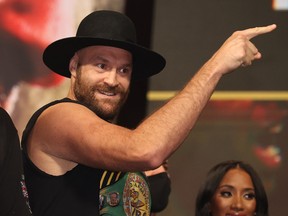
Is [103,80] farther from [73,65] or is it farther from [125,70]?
[73,65]

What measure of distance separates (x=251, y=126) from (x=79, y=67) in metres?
2.38

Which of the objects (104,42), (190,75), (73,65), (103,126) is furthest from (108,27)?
(190,75)

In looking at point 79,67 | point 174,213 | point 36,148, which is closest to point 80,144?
point 36,148

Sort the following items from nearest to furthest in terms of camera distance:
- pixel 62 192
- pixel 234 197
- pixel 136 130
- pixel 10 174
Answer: pixel 10 174
pixel 136 130
pixel 62 192
pixel 234 197

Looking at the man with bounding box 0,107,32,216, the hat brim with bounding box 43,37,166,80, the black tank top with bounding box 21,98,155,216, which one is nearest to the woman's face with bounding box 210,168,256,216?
the hat brim with bounding box 43,37,166,80

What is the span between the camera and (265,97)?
4488mm

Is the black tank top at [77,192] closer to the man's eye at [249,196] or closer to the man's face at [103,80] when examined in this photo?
the man's face at [103,80]

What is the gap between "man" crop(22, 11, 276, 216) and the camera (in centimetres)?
183

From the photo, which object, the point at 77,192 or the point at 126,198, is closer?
the point at 77,192

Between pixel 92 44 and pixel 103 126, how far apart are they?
45cm

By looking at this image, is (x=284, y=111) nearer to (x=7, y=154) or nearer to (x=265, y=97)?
(x=265, y=97)

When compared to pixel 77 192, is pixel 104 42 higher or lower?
higher

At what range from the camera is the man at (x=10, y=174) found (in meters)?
1.62

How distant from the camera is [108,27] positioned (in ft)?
7.47
